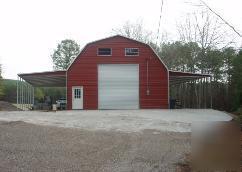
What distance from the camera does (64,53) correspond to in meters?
68.1

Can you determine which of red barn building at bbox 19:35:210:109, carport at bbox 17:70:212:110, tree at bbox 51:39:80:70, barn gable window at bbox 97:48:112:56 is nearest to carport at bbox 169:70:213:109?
carport at bbox 17:70:212:110

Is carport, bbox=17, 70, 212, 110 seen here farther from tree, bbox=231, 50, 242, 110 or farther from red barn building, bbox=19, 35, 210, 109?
tree, bbox=231, 50, 242, 110

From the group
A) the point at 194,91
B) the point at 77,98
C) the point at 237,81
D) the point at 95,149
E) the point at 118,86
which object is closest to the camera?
the point at 95,149

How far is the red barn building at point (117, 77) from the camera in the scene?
30188 millimetres

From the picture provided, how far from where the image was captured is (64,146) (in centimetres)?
1116

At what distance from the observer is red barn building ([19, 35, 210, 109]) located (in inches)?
1188

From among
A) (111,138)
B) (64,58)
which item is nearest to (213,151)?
(111,138)

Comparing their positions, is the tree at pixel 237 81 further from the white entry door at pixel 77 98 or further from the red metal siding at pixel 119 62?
the white entry door at pixel 77 98

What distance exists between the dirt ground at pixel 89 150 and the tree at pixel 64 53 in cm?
5321

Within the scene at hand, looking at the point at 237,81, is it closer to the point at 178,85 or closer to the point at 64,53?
the point at 178,85

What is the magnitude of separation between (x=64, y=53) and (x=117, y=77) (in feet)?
129

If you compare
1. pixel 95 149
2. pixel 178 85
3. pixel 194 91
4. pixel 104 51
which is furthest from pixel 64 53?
pixel 95 149

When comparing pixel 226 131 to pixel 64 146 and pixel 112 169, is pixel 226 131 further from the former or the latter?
pixel 64 146

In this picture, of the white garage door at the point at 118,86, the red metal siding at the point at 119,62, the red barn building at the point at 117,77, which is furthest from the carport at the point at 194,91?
the white garage door at the point at 118,86
